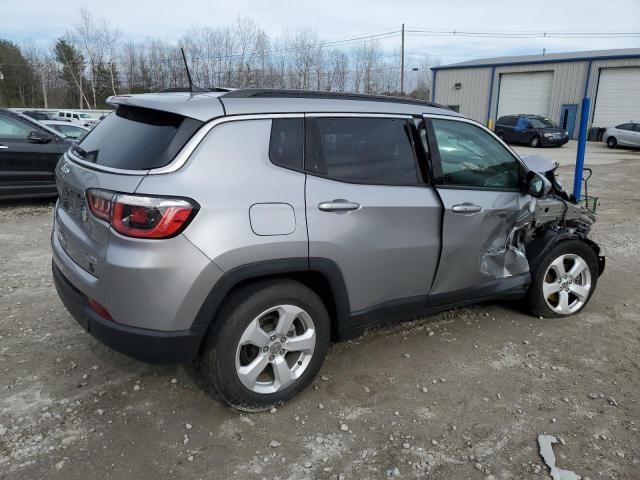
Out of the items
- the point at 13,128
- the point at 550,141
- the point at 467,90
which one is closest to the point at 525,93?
the point at 467,90

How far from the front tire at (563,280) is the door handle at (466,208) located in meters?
0.97

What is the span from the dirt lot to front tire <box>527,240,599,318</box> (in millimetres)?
140

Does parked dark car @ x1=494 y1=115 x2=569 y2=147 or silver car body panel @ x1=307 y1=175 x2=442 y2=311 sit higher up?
silver car body panel @ x1=307 y1=175 x2=442 y2=311

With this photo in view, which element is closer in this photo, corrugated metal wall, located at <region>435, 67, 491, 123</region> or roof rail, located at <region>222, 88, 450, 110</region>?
roof rail, located at <region>222, 88, 450, 110</region>

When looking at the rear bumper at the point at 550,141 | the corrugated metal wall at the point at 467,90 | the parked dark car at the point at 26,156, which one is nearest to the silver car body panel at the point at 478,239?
the parked dark car at the point at 26,156

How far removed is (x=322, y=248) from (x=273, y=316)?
0.49m

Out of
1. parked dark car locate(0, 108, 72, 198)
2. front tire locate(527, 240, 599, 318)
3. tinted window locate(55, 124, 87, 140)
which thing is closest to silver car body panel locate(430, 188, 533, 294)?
front tire locate(527, 240, 599, 318)

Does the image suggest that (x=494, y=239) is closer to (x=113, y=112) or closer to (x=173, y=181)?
(x=173, y=181)

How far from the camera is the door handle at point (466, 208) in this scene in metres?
3.43

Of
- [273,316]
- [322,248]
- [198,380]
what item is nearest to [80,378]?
[198,380]

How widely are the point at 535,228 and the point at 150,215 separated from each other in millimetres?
3206

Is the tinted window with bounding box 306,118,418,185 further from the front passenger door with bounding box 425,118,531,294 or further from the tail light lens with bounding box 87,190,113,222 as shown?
the tail light lens with bounding box 87,190,113,222

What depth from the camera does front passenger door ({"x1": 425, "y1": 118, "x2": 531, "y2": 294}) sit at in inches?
136

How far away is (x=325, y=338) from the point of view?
307cm
